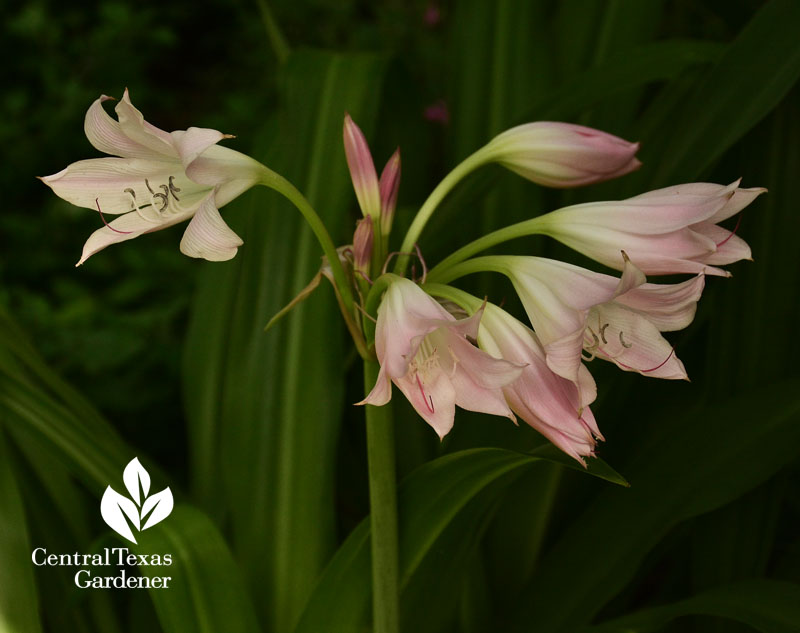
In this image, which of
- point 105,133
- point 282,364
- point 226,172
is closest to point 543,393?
point 226,172

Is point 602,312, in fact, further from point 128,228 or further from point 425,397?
point 128,228

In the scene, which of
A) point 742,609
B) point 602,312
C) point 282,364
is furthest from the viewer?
point 282,364

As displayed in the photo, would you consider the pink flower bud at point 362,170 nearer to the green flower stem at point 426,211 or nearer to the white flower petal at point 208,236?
the green flower stem at point 426,211

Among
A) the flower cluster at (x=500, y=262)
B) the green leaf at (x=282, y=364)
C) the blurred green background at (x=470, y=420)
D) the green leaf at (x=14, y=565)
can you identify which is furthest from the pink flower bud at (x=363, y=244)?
the green leaf at (x=14, y=565)

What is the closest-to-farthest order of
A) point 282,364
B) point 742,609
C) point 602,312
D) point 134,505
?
point 602,312 → point 742,609 → point 134,505 → point 282,364

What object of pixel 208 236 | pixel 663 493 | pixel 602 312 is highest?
pixel 208 236

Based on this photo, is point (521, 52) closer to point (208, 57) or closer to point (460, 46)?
point (460, 46)
